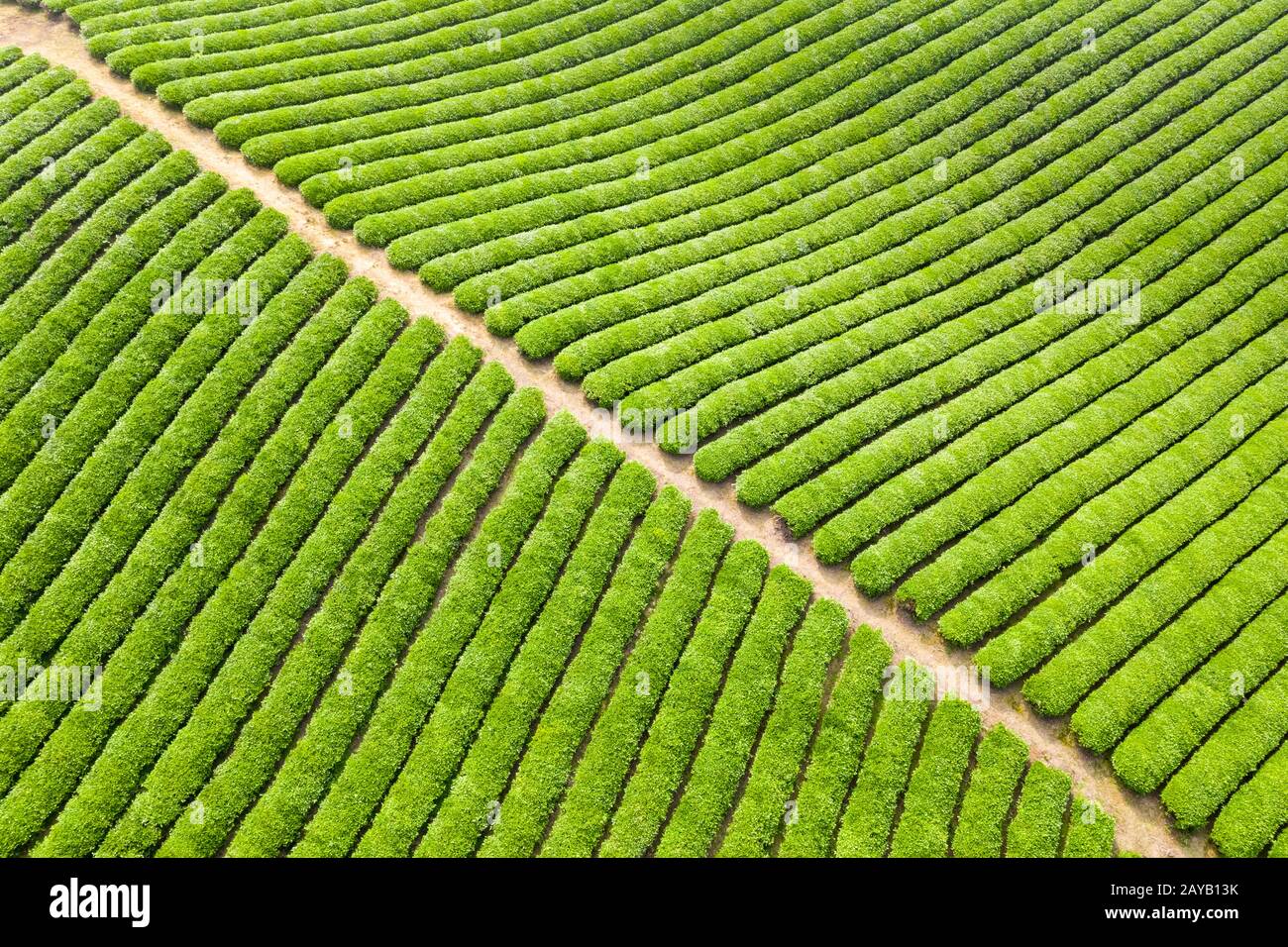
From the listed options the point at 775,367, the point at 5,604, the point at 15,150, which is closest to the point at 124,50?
the point at 15,150

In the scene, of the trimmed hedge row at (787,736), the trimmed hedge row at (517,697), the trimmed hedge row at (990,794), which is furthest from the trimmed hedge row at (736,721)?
the trimmed hedge row at (990,794)

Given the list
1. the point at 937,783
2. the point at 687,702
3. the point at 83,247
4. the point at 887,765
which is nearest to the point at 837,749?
the point at 887,765

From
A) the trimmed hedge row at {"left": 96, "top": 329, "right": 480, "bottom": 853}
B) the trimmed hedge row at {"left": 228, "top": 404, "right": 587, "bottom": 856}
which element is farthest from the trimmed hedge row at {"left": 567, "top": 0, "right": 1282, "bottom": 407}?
the trimmed hedge row at {"left": 96, "top": 329, "right": 480, "bottom": 853}

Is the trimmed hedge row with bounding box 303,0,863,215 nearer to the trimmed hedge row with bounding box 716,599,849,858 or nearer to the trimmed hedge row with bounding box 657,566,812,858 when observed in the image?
the trimmed hedge row with bounding box 657,566,812,858

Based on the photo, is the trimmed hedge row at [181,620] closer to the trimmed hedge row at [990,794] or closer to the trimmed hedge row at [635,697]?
the trimmed hedge row at [635,697]

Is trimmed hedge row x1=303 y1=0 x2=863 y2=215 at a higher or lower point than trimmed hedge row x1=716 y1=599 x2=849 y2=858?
higher

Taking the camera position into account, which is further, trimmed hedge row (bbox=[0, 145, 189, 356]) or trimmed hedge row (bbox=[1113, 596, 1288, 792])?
trimmed hedge row (bbox=[0, 145, 189, 356])

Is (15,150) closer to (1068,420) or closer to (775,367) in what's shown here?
(775,367)

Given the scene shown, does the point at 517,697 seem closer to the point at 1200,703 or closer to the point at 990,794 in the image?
the point at 990,794

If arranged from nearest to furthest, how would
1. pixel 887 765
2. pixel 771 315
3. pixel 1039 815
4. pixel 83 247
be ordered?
pixel 1039 815, pixel 887 765, pixel 83 247, pixel 771 315
